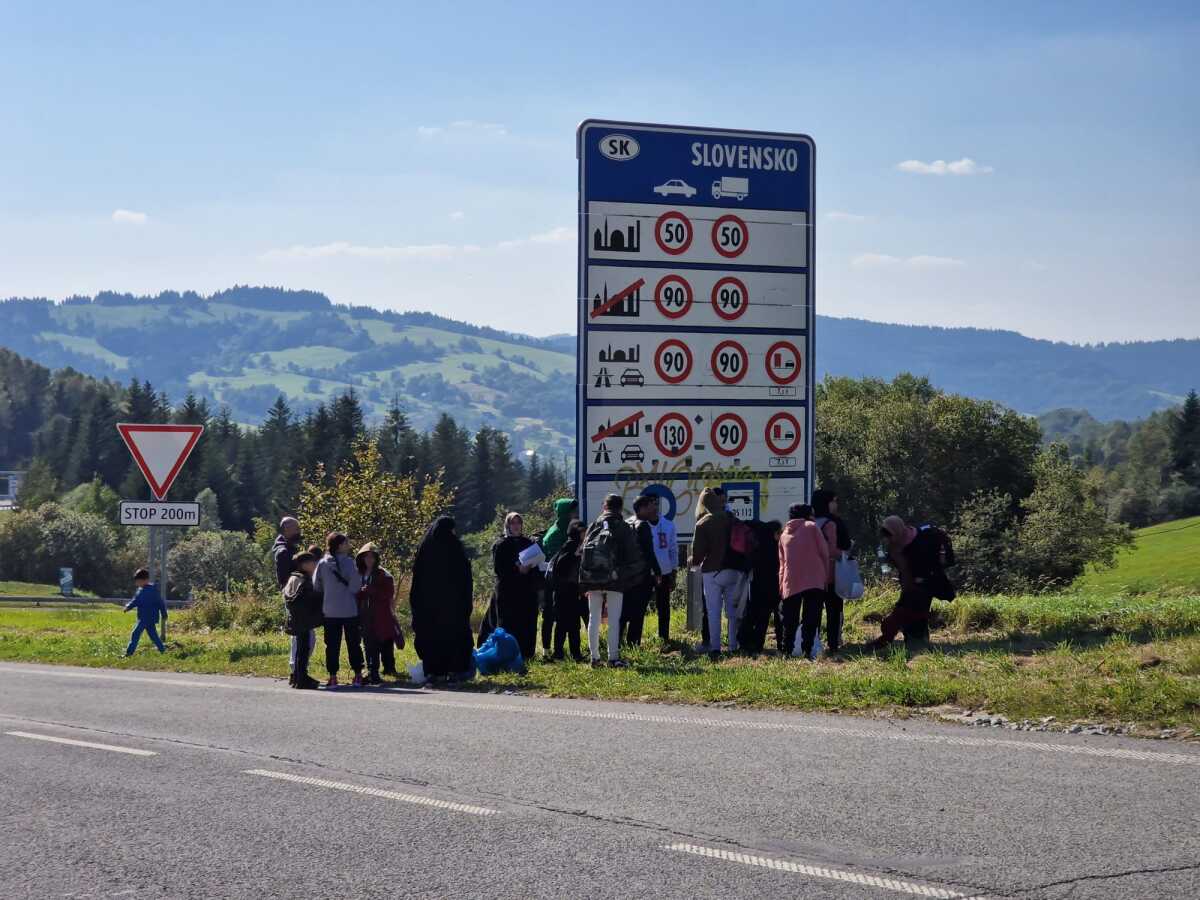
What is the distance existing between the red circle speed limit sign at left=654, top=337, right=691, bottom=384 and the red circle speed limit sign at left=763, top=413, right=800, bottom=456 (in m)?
1.46

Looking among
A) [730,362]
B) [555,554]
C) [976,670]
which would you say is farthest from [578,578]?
[976,670]

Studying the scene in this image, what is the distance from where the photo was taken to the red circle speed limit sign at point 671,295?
17859 mm

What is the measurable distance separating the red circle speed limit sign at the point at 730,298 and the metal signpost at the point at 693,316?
2 cm

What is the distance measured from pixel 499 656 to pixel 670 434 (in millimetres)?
4258

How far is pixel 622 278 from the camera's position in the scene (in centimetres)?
1769

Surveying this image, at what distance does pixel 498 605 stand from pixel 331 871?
9.72 meters

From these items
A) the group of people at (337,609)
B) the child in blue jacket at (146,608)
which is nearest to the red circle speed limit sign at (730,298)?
the group of people at (337,609)

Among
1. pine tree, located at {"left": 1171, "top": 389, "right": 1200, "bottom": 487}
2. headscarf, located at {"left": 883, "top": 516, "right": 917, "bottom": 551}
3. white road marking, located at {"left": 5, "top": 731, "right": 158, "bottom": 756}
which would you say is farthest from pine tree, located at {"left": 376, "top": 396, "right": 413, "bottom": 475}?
white road marking, located at {"left": 5, "top": 731, "right": 158, "bottom": 756}

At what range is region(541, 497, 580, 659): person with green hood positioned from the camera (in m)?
16.2

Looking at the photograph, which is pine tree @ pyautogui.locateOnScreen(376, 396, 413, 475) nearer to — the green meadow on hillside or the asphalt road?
the green meadow on hillside

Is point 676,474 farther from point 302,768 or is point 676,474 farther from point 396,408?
point 396,408

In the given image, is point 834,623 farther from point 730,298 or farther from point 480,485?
point 480,485

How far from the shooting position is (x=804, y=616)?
47.7 feet

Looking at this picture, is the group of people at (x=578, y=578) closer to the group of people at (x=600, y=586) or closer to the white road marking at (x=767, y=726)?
the group of people at (x=600, y=586)
